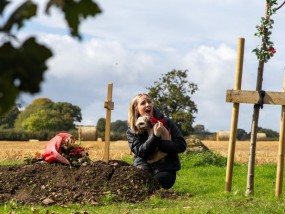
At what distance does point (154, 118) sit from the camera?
965 centimetres

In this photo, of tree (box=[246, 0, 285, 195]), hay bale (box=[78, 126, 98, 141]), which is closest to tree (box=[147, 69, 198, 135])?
hay bale (box=[78, 126, 98, 141])

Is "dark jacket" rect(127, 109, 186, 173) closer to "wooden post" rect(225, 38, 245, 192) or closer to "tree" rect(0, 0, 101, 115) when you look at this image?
"wooden post" rect(225, 38, 245, 192)

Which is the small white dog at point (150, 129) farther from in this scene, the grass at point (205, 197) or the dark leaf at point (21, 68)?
the dark leaf at point (21, 68)

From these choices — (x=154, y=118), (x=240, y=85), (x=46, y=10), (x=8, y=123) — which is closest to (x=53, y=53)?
(x=46, y=10)

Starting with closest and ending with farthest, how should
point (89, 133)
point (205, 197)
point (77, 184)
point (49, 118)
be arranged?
Answer: point (77, 184), point (205, 197), point (89, 133), point (49, 118)

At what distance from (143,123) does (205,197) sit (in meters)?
1.55

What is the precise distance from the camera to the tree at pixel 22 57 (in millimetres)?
1220

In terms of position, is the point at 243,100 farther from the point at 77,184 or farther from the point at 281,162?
the point at 77,184

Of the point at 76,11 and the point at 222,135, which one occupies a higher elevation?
the point at 222,135

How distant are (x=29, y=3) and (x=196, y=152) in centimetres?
1615

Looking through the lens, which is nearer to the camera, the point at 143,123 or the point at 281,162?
the point at 143,123

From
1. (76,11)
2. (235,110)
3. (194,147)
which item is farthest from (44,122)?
(76,11)

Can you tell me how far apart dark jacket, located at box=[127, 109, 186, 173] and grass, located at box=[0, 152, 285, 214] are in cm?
54

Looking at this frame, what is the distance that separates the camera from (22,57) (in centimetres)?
125
